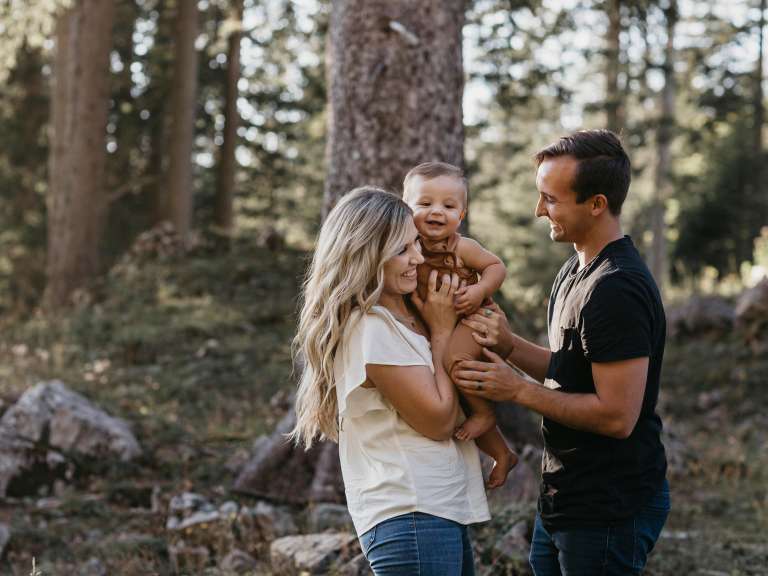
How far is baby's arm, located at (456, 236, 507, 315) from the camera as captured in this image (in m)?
3.15

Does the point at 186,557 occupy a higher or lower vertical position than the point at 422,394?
lower

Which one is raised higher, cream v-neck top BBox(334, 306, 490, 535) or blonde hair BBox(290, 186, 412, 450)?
blonde hair BBox(290, 186, 412, 450)

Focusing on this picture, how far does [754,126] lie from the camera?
77.4ft

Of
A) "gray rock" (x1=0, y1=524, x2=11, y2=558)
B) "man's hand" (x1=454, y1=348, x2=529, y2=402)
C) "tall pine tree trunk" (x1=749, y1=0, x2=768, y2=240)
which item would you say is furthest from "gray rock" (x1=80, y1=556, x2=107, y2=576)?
"tall pine tree trunk" (x1=749, y1=0, x2=768, y2=240)

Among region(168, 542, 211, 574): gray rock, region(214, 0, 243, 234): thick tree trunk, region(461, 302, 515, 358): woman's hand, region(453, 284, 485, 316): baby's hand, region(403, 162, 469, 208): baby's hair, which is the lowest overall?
region(168, 542, 211, 574): gray rock

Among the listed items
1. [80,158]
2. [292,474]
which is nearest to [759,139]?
[80,158]

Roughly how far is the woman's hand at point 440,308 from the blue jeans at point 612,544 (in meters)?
0.80

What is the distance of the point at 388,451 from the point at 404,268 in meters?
0.61

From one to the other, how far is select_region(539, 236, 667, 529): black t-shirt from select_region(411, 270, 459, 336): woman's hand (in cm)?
39

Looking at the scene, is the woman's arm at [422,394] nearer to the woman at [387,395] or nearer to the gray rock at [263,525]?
the woman at [387,395]

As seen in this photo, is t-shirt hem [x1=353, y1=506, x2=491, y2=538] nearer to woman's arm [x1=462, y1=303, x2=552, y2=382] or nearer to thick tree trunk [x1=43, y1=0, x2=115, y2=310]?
woman's arm [x1=462, y1=303, x2=552, y2=382]

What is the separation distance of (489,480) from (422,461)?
49 centimetres

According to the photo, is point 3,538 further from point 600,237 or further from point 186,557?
point 600,237

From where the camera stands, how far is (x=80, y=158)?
14578 millimetres
